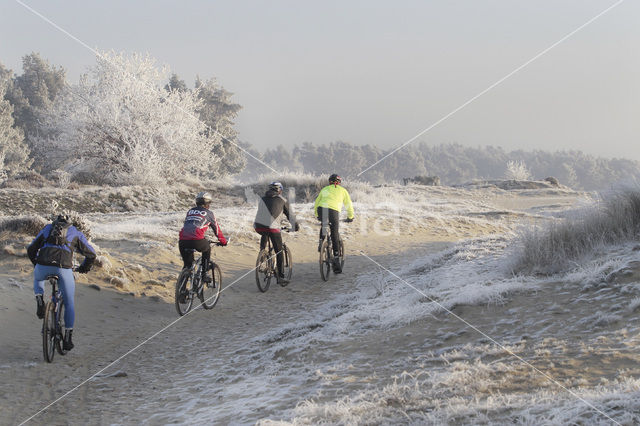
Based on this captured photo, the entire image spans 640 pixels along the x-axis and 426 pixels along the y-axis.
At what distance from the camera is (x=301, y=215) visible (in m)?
20.0

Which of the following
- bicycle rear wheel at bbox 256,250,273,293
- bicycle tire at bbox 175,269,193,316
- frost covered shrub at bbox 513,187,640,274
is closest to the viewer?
frost covered shrub at bbox 513,187,640,274

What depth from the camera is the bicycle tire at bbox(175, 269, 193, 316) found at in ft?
29.2

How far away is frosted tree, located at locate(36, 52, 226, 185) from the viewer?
3010 cm

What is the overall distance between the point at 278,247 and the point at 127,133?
2251cm

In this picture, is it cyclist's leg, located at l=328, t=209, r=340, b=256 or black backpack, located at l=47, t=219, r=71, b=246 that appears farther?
cyclist's leg, located at l=328, t=209, r=340, b=256

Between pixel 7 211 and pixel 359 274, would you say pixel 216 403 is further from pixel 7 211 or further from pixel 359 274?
pixel 7 211

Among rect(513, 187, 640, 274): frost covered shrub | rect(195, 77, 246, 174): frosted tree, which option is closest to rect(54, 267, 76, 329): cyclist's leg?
rect(513, 187, 640, 274): frost covered shrub

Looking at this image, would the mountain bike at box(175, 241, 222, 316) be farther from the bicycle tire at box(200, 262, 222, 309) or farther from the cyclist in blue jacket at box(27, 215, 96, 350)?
the cyclist in blue jacket at box(27, 215, 96, 350)

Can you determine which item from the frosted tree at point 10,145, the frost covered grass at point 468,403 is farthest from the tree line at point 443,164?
the frost covered grass at point 468,403

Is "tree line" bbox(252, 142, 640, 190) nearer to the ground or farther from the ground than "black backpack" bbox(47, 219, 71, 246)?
farther from the ground

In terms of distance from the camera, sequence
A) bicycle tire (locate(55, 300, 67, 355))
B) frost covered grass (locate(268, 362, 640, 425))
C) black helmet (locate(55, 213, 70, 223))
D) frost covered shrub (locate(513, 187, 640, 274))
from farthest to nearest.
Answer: frost covered shrub (locate(513, 187, 640, 274)) < bicycle tire (locate(55, 300, 67, 355)) < black helmet (locate(55, 213, 70, 223)) < frost covered grass (locate(268, 362, 640, 425))

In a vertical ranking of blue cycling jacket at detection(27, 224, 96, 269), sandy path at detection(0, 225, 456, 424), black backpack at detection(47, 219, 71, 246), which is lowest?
sandy path at detection(0, 225, 456, 424)

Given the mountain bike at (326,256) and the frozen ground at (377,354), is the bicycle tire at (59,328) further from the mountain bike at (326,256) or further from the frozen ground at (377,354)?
the mountain bike at (326,256)

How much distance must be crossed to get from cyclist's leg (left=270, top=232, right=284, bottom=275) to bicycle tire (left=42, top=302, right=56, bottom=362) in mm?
4956
